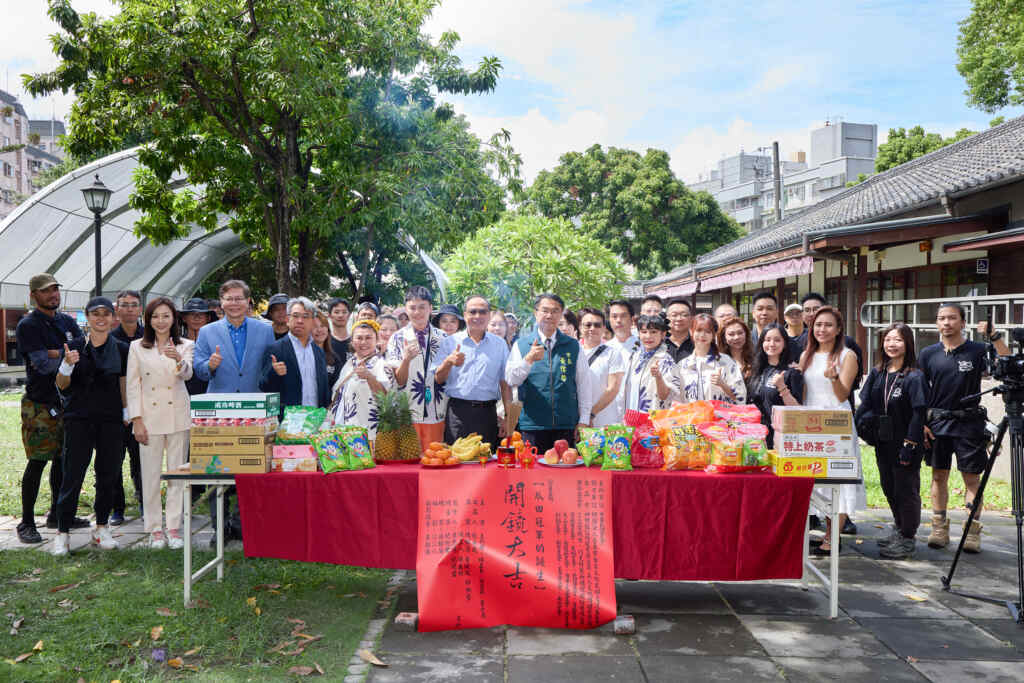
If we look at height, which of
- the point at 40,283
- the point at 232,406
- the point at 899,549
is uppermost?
the point at 40,283

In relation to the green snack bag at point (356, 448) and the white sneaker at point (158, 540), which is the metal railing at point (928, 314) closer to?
the green snack bag at point (356, 448)

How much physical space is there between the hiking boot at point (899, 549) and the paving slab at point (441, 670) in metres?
2.95

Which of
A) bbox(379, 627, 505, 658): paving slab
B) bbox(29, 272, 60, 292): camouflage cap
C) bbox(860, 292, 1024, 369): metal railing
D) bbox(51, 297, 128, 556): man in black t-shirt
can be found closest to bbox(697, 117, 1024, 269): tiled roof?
bbox(860, 292, 1024, 369): metal railing

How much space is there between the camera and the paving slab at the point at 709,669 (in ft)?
10.1

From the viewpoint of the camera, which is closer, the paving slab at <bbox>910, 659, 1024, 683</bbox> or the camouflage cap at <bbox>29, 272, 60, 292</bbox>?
the paving slab at <bbox>910, 659, 1024, 683</bbox>

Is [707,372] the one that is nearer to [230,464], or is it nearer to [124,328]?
[230,464]

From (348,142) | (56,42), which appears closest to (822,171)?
(348,142)

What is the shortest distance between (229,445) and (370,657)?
134 cm

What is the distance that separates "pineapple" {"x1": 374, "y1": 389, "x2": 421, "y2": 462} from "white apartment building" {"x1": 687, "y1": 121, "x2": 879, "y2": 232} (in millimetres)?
41469

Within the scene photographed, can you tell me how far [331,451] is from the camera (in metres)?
3.75

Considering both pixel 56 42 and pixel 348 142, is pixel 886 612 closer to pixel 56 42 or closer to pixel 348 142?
pixel 348 142

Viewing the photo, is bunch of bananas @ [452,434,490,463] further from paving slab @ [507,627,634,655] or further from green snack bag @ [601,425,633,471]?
paving slab @ [507,627,634,655]

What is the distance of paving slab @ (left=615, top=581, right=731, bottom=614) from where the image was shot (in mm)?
3848

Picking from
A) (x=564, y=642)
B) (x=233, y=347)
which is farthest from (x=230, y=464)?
(x=564, y=642)
